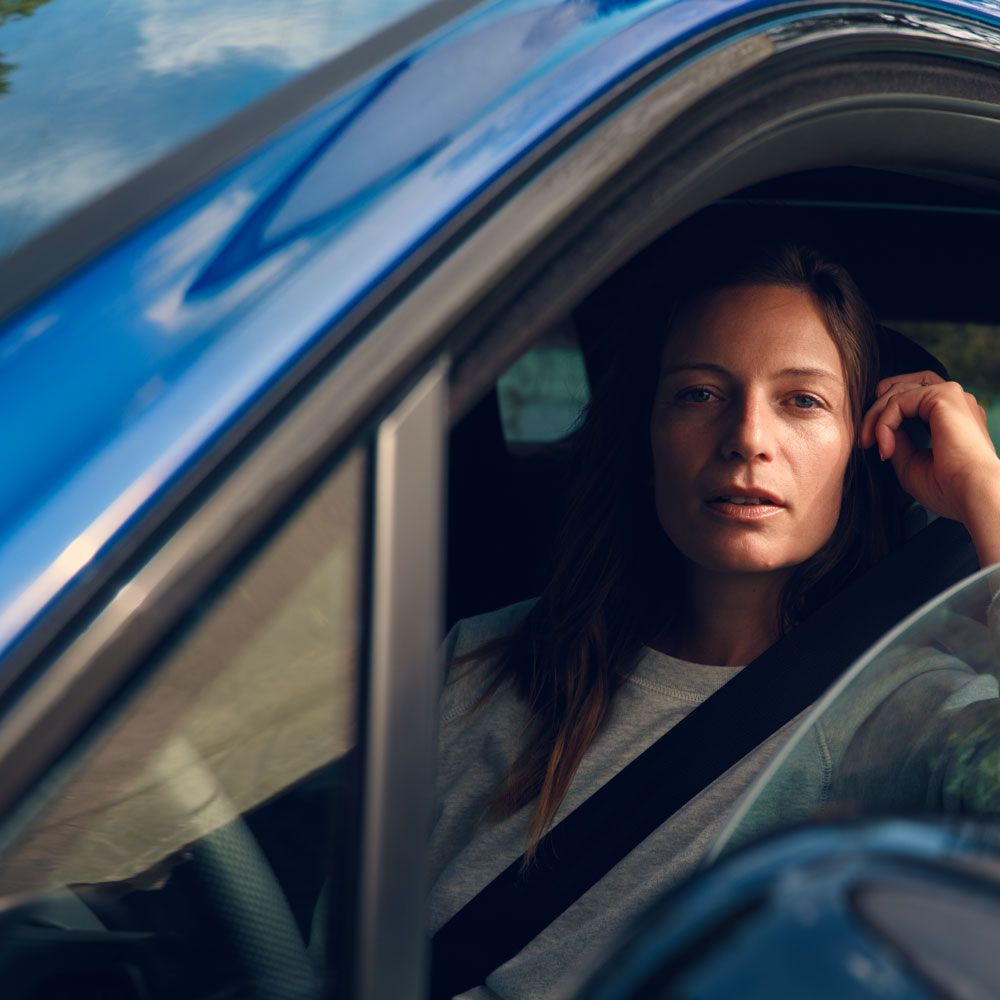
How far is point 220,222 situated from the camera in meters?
0.84

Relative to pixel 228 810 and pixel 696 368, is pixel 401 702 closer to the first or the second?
pixel 228 810

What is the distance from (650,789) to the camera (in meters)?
1.54

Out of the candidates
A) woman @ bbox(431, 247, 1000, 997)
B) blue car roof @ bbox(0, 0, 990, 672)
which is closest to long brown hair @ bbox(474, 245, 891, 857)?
woman @ bbox(431, 247, 1000, 997)

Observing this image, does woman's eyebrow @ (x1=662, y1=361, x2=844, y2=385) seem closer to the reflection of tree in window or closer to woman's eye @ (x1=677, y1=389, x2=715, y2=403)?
woman's eye @ (x1=677, y1=389, x2=715, y2=403)

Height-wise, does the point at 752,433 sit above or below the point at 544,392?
below

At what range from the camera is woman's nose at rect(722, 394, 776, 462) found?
1.73 meters

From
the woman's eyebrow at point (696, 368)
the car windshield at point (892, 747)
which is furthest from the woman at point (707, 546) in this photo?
the car windshield at point (892, 747)

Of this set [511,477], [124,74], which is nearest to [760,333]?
[511,477]

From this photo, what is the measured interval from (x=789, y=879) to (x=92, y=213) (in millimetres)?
590

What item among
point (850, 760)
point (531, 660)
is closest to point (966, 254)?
point (531, 660)

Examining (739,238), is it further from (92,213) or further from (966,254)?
(92,213)

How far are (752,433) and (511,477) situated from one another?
942mm

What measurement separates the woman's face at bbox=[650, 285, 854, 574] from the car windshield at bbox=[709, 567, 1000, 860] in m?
0.71

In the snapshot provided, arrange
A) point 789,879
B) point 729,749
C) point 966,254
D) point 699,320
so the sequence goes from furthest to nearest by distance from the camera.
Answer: point 966,254 → point 699,320 → point 729,749 → point 789,879
